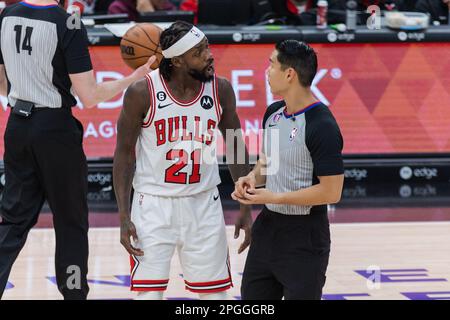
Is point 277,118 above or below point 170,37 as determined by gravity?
below

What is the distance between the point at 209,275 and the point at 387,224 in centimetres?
415

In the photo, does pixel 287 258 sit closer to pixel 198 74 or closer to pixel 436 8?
pixel 198 74

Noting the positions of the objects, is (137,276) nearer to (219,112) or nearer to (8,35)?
(219,112)

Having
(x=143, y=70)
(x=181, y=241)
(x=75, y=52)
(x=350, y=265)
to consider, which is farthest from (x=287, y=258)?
(x=350, y=265)

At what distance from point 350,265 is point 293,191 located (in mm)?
3063

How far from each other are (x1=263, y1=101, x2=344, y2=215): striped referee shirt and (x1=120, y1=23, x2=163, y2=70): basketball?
3.95 ft

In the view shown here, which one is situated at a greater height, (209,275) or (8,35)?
(8,35)

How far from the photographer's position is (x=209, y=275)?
5.07 m

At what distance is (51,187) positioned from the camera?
553 centimetres

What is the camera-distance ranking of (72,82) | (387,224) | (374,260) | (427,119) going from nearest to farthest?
(72,82) → (374,260) → (387,224) → (427,119)

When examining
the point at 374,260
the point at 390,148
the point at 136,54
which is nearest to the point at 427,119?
the point at 390,148

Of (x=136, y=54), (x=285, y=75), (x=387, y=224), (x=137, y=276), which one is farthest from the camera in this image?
(x=387, y=224)

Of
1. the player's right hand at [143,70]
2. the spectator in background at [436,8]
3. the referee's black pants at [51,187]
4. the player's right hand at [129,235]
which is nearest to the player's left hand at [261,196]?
the player's right hand at [129,235]

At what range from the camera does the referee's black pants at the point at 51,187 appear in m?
5.47
